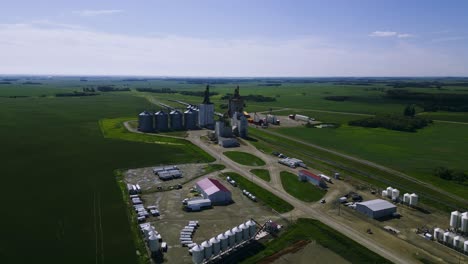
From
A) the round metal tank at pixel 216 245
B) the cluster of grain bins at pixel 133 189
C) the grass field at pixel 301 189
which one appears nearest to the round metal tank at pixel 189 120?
the grass field at pixel 301 189

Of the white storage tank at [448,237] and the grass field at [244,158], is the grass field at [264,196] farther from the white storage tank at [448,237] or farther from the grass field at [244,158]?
the white storage tank at [448,237]

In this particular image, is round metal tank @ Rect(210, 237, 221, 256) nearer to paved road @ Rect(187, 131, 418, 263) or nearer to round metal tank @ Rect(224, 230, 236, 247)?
round metal tank @ Rect(224, 230, 236, 247)

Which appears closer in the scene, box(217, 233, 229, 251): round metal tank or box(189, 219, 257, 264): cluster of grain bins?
box(189, 219, 257, 264): cluster of grain bins

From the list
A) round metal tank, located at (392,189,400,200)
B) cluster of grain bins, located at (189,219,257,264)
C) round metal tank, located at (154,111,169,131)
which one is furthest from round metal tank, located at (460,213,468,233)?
round metal tank, located at (154,111,169,131)

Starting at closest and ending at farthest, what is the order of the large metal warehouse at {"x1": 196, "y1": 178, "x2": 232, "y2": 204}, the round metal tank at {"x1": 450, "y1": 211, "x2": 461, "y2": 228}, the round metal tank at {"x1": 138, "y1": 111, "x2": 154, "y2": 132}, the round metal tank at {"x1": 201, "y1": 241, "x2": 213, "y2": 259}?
the round metal tank at {"x1": 201, "y1": 241, "x2": 213, "y2": 259} < the round metal tank at {"x1": 450, "y1": 211, "x2": 461, "y2": 228} < the large metal warehouse at {"x1": 196, "y1": 178, "x2": 232, "y2": 204} < the round metal tank at {"x1": 138, "y1": 111, "x2": 154, "y2": 132}

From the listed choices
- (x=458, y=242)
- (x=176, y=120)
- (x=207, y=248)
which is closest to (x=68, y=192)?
(x=207, y=248)

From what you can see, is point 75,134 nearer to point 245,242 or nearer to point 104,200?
point 104,200

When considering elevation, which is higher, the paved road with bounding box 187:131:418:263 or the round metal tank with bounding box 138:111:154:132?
the round metal tank with bounding box 138:111:154:132
